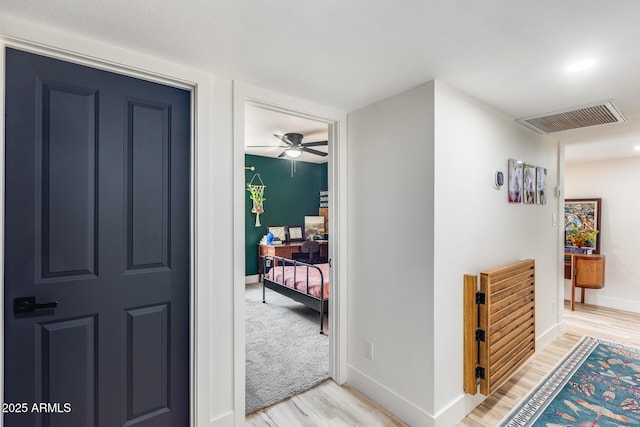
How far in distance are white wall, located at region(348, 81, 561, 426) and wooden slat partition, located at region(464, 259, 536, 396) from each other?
0.25 ft

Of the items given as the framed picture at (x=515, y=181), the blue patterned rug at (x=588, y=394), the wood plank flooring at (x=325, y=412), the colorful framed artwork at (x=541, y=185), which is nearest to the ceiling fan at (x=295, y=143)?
the framed picture at (x=515, y=181)

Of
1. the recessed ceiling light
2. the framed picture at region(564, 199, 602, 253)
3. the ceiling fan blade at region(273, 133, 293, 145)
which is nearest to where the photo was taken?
the recessed ceiling light

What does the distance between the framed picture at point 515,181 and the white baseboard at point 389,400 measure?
1.80m

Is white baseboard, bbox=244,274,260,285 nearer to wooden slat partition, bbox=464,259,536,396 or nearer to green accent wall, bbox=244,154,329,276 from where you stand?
green accent wall, bbox=244,154,329,276

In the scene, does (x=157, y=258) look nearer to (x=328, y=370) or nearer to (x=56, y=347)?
(x=56, y=347)

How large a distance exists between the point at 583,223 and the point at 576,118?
290 cm

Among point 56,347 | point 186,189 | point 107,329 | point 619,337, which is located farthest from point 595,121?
point 56,347

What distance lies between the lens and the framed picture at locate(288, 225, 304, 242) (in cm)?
618

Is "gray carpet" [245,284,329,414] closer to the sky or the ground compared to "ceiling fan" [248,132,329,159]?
closer to the ground

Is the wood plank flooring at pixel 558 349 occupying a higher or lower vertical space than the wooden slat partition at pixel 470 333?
lower

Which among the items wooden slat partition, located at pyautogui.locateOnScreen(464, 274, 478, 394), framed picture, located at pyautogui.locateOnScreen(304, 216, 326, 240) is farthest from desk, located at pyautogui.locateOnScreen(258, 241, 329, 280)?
wooden slat partition, located at pyautogui.locateOnScreen(464, 274, 478, 394)

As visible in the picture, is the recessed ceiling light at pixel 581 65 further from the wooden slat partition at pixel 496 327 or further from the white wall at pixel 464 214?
the wooden slat partition at pixel 496 327

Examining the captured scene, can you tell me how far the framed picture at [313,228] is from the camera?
637 cm

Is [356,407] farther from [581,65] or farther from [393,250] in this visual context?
[581,65]
